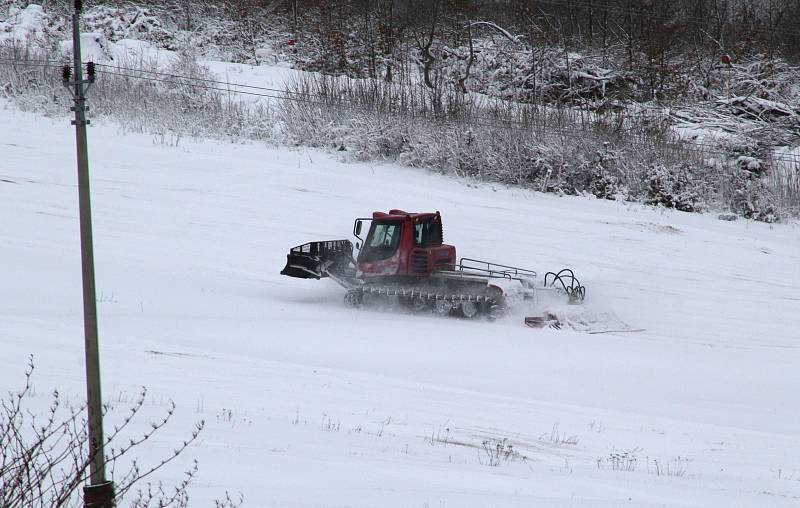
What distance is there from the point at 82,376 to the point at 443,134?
1626 cm

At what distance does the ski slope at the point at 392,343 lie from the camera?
599 centimetres

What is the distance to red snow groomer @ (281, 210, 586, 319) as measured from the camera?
498 inches

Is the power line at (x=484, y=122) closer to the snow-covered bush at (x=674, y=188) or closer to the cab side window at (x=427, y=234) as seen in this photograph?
the snow-covered bush at (x=674, y=188)

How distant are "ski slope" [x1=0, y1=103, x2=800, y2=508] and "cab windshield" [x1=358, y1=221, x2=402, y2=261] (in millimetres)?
1035

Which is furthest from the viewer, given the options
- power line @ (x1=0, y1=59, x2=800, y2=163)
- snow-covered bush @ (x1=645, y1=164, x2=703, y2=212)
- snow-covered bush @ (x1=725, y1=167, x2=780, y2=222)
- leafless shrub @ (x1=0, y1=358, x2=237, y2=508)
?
power line @ (x1=0, y1=59, x2=800, y2=163)

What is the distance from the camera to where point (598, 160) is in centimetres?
2217

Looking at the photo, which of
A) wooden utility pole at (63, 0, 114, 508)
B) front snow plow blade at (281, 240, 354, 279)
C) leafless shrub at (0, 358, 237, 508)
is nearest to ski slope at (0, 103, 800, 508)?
leafless shrub at (0, 358, 237, 508)

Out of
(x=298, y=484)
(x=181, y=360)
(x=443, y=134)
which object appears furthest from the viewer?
(x=443, y=134)

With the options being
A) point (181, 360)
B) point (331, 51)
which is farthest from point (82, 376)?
point (331, 51)

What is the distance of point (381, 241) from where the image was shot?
44.4ft

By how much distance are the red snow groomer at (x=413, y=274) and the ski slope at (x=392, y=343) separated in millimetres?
357

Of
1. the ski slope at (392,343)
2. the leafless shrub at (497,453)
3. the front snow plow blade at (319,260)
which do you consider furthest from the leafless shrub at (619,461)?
the front snow plow blade at (319,260)

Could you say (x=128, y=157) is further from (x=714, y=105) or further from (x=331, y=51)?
(x=714, y=105)

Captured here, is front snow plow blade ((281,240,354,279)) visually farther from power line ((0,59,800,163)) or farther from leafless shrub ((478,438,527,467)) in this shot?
power line ((0,59,800,163))
